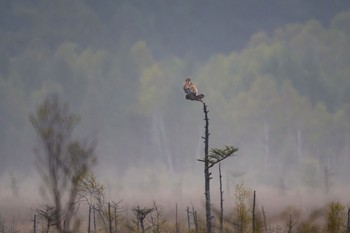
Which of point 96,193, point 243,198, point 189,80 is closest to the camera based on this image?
point 189,80

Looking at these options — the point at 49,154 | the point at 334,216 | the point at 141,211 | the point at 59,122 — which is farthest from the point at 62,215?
the point at 334,216

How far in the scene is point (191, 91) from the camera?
1078 inches

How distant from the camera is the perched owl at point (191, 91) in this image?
27266 mm

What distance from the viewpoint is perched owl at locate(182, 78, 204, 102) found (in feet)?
89.5

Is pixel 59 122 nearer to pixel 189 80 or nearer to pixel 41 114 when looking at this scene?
pixel 41 114

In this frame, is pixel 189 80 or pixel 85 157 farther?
pixel 189 80

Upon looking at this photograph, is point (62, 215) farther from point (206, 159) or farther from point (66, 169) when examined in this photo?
point (206, 159)

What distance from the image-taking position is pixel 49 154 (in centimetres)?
2306

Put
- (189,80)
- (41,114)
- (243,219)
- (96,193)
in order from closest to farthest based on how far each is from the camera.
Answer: (41,114), (189,80), (96,193), (243,219)

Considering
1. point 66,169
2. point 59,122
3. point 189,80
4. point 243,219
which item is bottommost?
point 243,219

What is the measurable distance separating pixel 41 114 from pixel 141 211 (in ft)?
93.9

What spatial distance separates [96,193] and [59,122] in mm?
17642

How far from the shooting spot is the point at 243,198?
4981cm

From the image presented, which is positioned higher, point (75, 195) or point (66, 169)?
point (66, 169)
